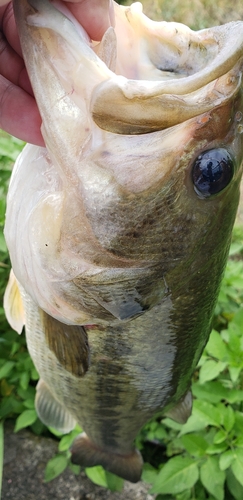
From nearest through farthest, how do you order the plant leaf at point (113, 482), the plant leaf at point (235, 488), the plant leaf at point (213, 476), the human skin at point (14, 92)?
the human skin at point (14, 92), the plant leaf at point (213, 476), the plant leaf at point (235, 488), the plant leaf at point (113, 482)

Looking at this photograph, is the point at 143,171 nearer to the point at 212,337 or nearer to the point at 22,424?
the point at 212,337

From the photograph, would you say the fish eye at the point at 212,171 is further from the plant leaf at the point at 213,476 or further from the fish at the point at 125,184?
the plant leaf at the point at 213,476

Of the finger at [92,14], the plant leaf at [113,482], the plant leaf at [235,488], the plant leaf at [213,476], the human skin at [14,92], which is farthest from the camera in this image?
the plant leaf at [113,482]

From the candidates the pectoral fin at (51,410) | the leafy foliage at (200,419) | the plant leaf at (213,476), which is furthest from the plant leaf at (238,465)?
the pectoral fin at (51,410)

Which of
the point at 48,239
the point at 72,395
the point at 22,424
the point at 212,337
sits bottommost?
the point at 22,424

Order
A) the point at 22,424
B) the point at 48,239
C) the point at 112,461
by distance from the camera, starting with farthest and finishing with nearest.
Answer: the point at 22,424 < the point at 112,461 < the point at 48,239

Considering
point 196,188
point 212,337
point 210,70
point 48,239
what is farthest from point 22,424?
point 210,70

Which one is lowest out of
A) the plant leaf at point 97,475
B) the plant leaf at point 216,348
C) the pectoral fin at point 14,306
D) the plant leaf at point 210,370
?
the plant leaf at point 97,475

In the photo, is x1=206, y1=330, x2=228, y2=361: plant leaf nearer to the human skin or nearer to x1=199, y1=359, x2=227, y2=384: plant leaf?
x1=199, y1=359, x2=227, y2=384: plant leaf
